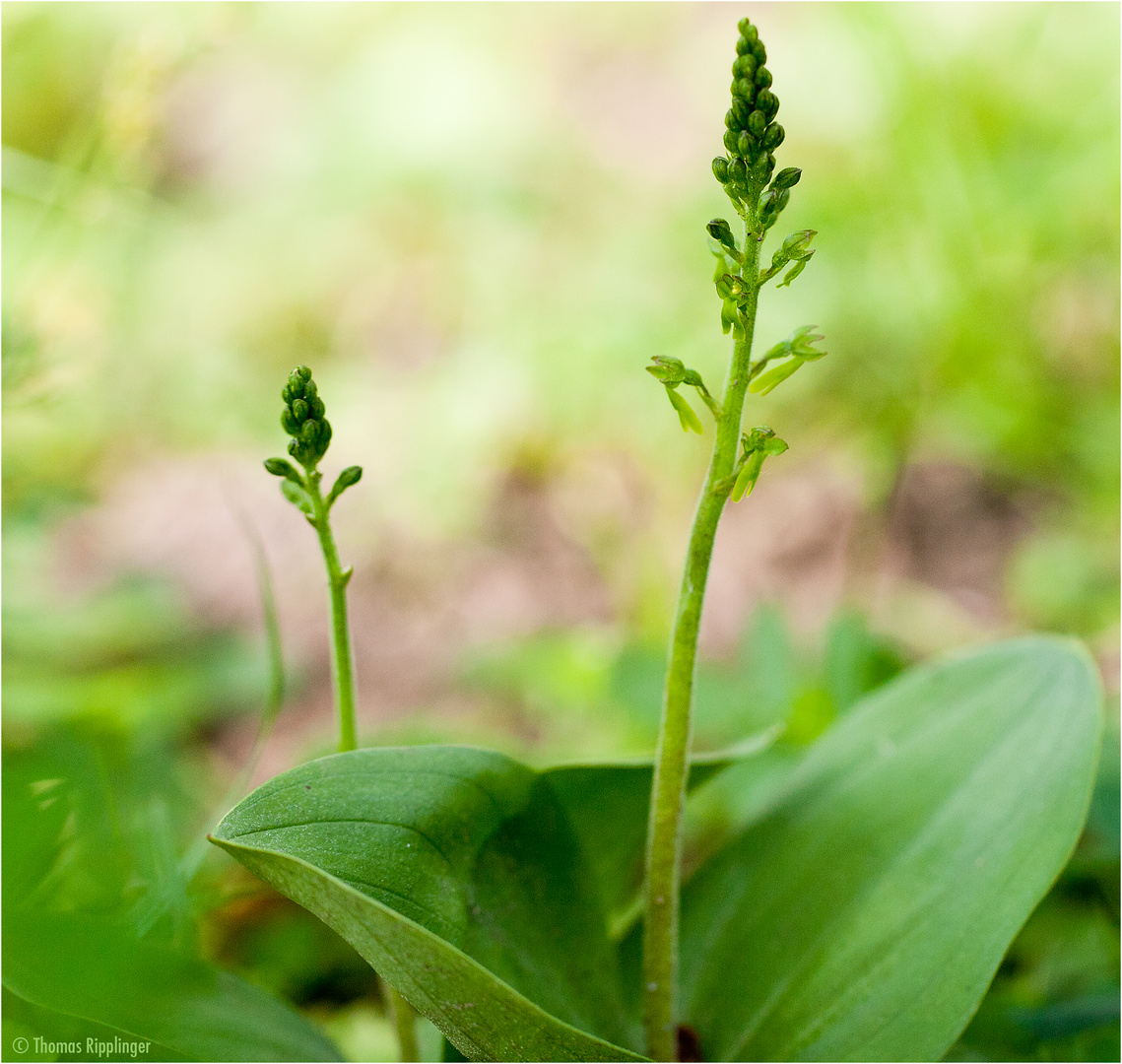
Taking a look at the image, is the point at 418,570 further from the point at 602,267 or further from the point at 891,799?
the point at 891,799

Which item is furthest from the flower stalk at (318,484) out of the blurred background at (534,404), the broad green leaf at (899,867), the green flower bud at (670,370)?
the blurred background at (534,404)

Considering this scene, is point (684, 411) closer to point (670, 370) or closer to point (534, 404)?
point (670, 370)

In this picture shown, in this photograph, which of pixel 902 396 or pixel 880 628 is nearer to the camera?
pixel 880 628

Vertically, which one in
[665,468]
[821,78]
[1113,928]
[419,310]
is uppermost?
[821,78]

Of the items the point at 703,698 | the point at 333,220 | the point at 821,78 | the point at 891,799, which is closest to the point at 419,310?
the point at 333,220

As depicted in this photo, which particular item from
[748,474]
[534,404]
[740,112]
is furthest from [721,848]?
[534,404]

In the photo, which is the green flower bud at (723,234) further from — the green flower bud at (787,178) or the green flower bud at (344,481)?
the green flower bud at (344,481)
